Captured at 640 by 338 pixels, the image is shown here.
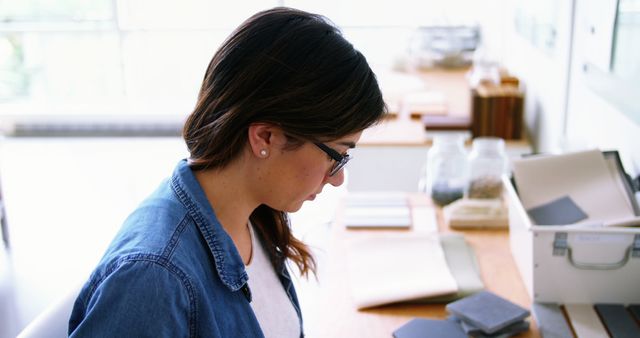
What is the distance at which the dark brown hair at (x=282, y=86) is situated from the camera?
3.31 feet

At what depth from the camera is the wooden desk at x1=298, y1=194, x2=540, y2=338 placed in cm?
141

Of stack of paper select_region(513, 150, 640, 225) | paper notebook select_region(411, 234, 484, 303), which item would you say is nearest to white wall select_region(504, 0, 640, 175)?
stack of paper select_region(513, 150, 640, 225)

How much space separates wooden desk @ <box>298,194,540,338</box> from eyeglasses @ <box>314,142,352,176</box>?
407 millimetres

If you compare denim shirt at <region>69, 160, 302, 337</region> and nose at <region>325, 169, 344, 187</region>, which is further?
nose at <region>325, 169, 344, 187</region>

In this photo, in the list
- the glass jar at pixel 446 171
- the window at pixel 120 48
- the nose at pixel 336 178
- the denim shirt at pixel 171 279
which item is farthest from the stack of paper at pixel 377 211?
the window at pixel 120 48

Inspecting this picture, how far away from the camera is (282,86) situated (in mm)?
1007

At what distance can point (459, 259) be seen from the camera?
→ 65.7 inches

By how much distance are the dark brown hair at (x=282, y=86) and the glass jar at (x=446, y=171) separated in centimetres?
104

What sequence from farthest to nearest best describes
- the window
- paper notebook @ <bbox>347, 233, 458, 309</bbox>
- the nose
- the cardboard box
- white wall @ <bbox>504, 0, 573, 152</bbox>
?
the window
white wall @ <bbox>504, 0, 573, 152</bbox>
paper notebook @ <bbox>347, 233, 458, 309</bbox>
the cardboard box
the nose

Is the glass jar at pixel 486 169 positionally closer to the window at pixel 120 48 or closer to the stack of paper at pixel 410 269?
the stack of paper at pixel 410 269

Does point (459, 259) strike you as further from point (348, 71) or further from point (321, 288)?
point (348, 71)

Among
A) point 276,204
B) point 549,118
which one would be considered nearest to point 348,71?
point 276,204

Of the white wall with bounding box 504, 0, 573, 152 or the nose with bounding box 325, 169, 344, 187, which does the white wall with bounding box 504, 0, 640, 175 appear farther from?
the nose with bounding box 325, 169, 344, 187

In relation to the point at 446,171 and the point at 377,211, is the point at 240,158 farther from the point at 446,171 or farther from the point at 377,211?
the point at 446,171
